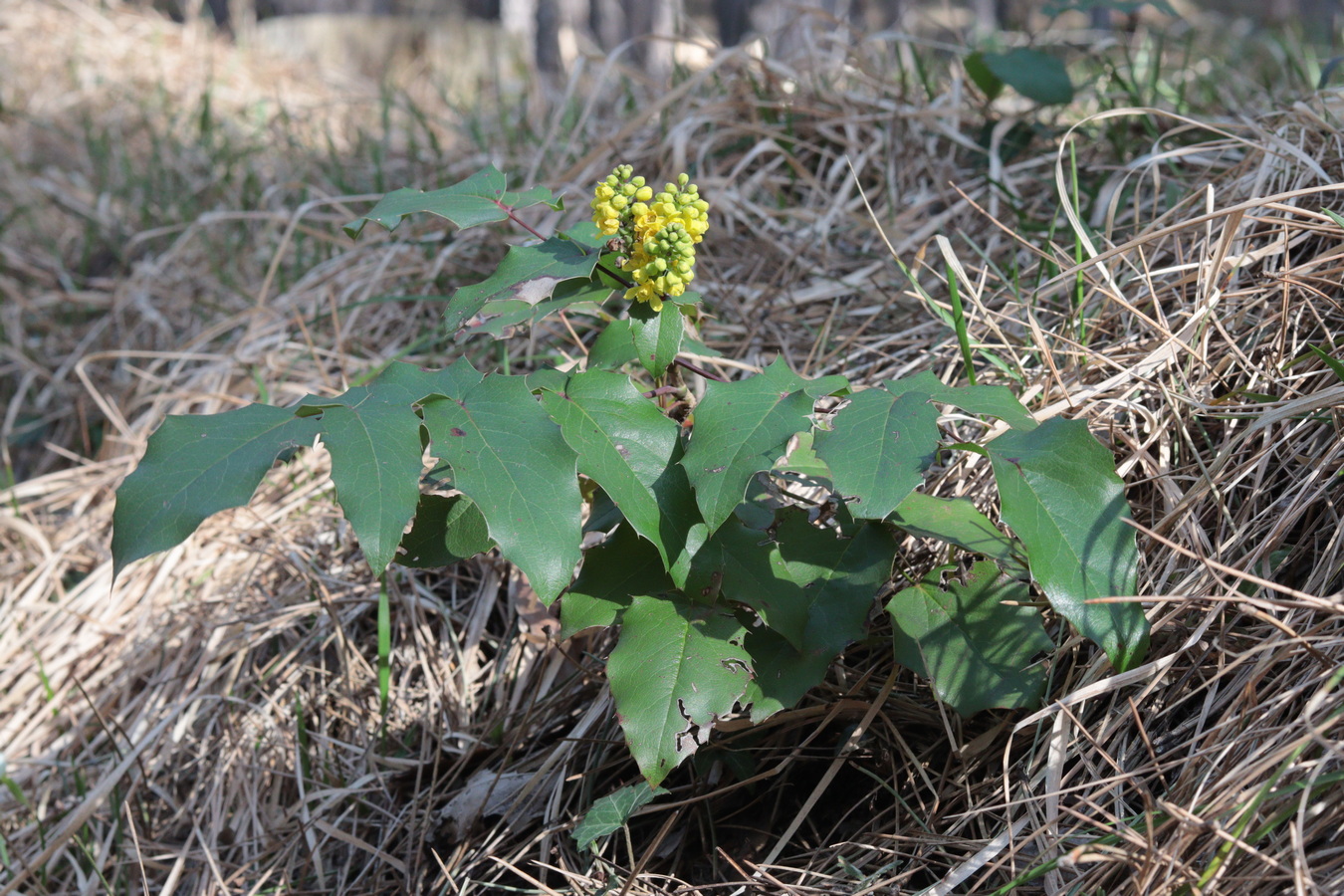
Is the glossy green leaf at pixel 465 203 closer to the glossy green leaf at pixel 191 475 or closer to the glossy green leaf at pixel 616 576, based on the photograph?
the glossy green leaf at pixel 191 475

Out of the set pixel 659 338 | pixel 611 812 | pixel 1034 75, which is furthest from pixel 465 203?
pixel 1034 75

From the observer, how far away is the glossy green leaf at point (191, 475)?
2.60 feet

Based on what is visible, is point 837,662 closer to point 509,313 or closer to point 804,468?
point 804,468

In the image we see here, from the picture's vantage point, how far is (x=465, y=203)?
42.7 inches

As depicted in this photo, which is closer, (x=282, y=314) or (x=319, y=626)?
(x=319, y=626)

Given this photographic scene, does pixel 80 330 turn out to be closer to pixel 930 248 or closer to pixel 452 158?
pixel 452 158

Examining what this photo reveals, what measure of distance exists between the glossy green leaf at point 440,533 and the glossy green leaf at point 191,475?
0.23 meters

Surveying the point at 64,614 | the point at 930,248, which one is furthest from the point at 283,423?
the point at 930,248

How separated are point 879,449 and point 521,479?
1.10ft

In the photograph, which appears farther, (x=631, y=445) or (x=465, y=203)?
(x=465, y=203)

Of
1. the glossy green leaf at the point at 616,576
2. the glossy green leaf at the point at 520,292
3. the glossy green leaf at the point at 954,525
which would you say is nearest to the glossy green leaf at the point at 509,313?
the glossy green leaf at the point at 520,292

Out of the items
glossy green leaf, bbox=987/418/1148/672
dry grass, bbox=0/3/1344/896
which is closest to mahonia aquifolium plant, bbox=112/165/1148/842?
glossy green leaf, bbox=987/418/1148/672

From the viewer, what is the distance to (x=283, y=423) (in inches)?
34.9

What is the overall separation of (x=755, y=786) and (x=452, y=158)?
2266mm
